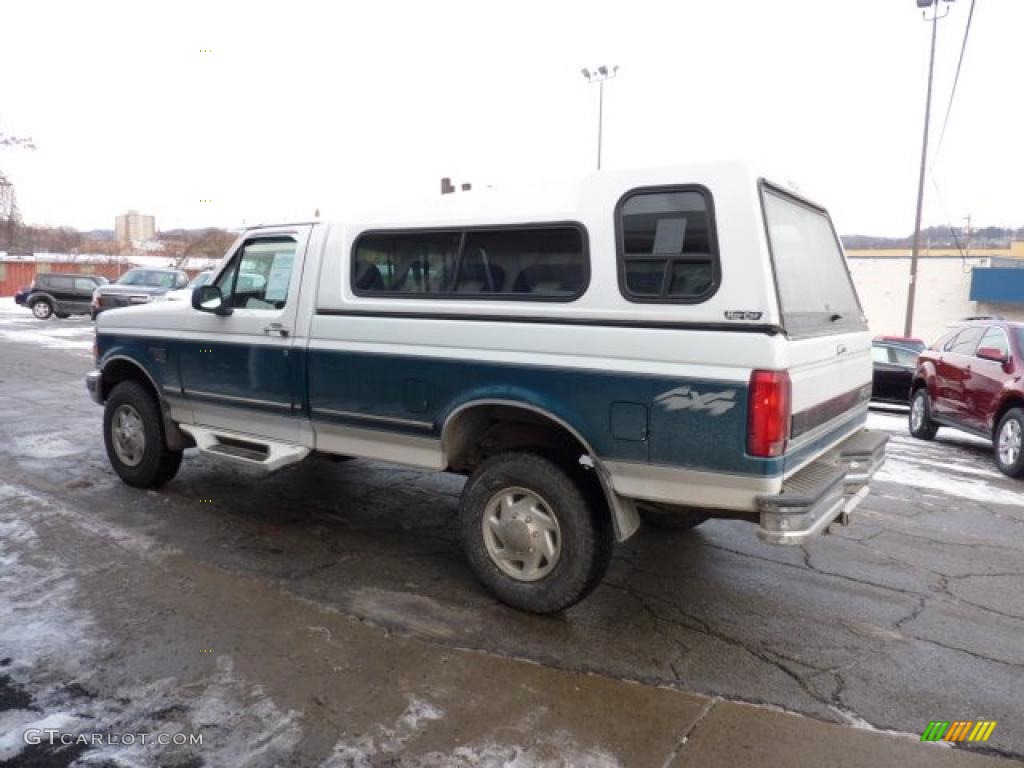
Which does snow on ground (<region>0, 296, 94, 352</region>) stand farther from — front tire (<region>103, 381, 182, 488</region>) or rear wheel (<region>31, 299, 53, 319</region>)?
front tire (<region>103, 381, 182, 488</region>)

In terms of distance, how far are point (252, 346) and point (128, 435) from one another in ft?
5.72

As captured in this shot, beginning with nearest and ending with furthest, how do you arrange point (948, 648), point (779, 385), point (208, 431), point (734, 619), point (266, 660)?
point (779, 385) < point (266, 660) < point (948, 648) < point (734, 619) < point (208, 431)

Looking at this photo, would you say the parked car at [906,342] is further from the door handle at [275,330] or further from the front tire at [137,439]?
the front tire at [137,439]

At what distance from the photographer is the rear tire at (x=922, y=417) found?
33.2 ft

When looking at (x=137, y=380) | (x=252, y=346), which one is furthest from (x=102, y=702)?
(x=137, y=380)

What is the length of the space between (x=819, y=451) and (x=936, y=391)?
276 inches

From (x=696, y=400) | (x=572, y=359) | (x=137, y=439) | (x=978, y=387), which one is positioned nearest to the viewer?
(x=696, y=400)

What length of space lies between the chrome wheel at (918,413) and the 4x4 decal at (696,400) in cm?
826

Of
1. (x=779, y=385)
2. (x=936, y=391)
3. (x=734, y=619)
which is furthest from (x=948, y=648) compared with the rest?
(x=936, y=391)

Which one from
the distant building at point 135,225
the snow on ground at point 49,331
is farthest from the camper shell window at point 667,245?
the distant building at point 135,225

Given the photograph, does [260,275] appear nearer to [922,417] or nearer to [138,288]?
[922,417]

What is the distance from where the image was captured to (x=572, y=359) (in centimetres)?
374

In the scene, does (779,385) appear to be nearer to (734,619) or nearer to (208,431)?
(734,619)

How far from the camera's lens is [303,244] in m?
5.01
